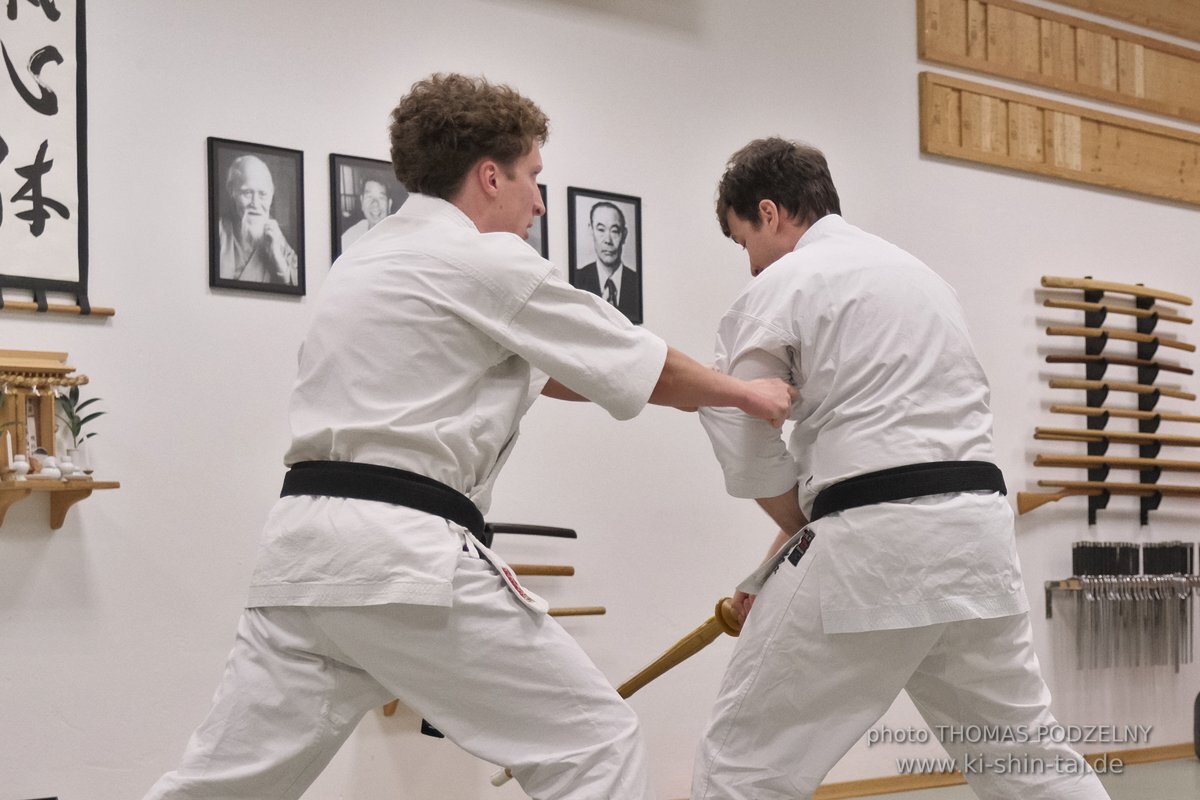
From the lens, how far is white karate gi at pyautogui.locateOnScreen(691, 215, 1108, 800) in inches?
91.7

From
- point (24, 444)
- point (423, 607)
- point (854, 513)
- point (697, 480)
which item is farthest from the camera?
point (697, 480)

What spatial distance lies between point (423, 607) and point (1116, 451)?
4.46 metres

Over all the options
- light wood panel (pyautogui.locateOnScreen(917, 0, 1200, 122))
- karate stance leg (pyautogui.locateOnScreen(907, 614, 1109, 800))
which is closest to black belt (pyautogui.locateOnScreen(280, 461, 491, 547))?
karate stance leg (pyautogui.locateOnScreen(907, 614, 1109, 800))

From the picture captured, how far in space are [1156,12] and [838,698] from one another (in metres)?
4.89

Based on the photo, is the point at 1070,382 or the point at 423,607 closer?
the point at 423,607

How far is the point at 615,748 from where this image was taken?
6.27ft

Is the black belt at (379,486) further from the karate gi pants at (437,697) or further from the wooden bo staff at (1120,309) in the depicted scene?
the wooden bo staff at (1120,309)

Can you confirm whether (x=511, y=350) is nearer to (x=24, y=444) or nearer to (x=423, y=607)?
(x=423, y=607)

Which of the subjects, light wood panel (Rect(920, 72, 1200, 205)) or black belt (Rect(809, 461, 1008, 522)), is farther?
light wood panel (Rect(920, 72, 1200, 205))

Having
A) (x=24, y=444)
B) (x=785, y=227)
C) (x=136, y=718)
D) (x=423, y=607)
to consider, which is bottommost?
(x=136, y=718)

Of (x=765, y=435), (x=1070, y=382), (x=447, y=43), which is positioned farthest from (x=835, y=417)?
(x=1070, y=382)

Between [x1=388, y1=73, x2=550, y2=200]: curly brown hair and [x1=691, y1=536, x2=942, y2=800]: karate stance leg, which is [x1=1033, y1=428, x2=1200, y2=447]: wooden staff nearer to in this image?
[x1=691, y1=536, x2=942, y2=800]: karate stance leg

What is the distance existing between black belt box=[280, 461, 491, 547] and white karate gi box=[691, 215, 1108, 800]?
0.74m

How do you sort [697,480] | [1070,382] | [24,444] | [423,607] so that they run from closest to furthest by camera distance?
[423,607] → [24,444] → [697,480] → [1070,382]
